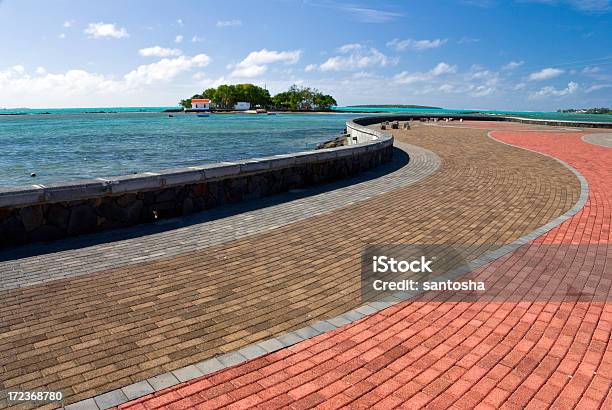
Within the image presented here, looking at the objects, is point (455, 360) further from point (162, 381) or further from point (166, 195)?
point (166, 195)

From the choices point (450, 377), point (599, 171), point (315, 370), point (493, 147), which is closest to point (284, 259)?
point (315, 370)

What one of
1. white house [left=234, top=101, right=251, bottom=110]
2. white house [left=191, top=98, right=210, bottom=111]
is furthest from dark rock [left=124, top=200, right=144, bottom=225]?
white house [left=191, top=98, right=210, bottom=111]

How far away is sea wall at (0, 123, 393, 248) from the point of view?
21.6 ft

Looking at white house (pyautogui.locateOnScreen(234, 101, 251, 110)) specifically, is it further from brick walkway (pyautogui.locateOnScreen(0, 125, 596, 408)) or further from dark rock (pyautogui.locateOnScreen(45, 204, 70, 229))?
dark rock (pyautogui.locateOnScreen(45, 204, 70, 229))

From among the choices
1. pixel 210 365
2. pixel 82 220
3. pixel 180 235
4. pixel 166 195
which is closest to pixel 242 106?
pixel 166 195

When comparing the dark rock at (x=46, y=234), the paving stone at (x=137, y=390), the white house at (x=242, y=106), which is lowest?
the paving stone at (x=137, y=390)

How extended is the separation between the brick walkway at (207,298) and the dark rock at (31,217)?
129cm

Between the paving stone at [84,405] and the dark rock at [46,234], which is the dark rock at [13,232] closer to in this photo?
the dark rock at [46,234]

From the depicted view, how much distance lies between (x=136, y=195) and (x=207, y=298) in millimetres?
3595

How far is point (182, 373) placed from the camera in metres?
3.63

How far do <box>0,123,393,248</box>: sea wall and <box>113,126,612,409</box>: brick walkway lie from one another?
4674mm

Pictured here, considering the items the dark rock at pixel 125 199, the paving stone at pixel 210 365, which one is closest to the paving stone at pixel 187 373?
the paving stone at pixel 210 365

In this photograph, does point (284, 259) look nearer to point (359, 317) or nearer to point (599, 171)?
point (359, 317)

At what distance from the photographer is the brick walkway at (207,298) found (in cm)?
→ 379
